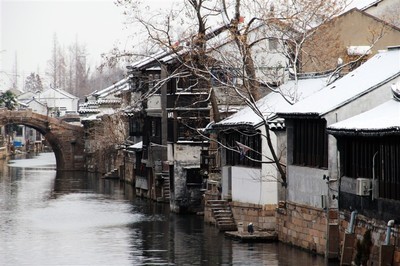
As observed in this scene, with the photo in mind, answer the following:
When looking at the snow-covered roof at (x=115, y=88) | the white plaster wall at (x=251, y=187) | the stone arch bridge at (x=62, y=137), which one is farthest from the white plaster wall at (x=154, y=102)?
the stone arch bridge at (x=62, y=137)

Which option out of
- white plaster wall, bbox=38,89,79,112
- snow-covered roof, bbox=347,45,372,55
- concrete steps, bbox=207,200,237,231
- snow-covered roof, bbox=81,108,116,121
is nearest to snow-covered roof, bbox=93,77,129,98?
snow-covered roof, bbox=81,108,116,121

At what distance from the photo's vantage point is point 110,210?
63.2 metres

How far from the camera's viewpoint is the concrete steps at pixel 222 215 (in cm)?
4947

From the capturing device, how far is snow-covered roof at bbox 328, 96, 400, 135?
32016mm

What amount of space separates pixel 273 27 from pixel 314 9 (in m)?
2.23

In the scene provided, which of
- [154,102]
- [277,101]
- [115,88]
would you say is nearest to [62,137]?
[115,88]

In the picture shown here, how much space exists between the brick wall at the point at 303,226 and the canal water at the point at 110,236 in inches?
19.0

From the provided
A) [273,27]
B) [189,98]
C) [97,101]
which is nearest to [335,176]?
[273,27]

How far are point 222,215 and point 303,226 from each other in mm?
9156

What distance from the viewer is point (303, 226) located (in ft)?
137

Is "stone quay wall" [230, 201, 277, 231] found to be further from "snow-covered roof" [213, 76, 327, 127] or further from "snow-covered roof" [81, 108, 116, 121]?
"snow-covered roof" [81, 108, 116, 121]

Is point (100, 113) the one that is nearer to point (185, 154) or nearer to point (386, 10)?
point (386, 10)

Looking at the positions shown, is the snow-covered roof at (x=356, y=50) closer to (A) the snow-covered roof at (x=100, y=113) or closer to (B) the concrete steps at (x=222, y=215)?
(B) the concrete steps at (x=222, y=215)

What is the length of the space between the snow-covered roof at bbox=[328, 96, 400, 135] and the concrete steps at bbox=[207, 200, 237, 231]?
13798 millimetres
